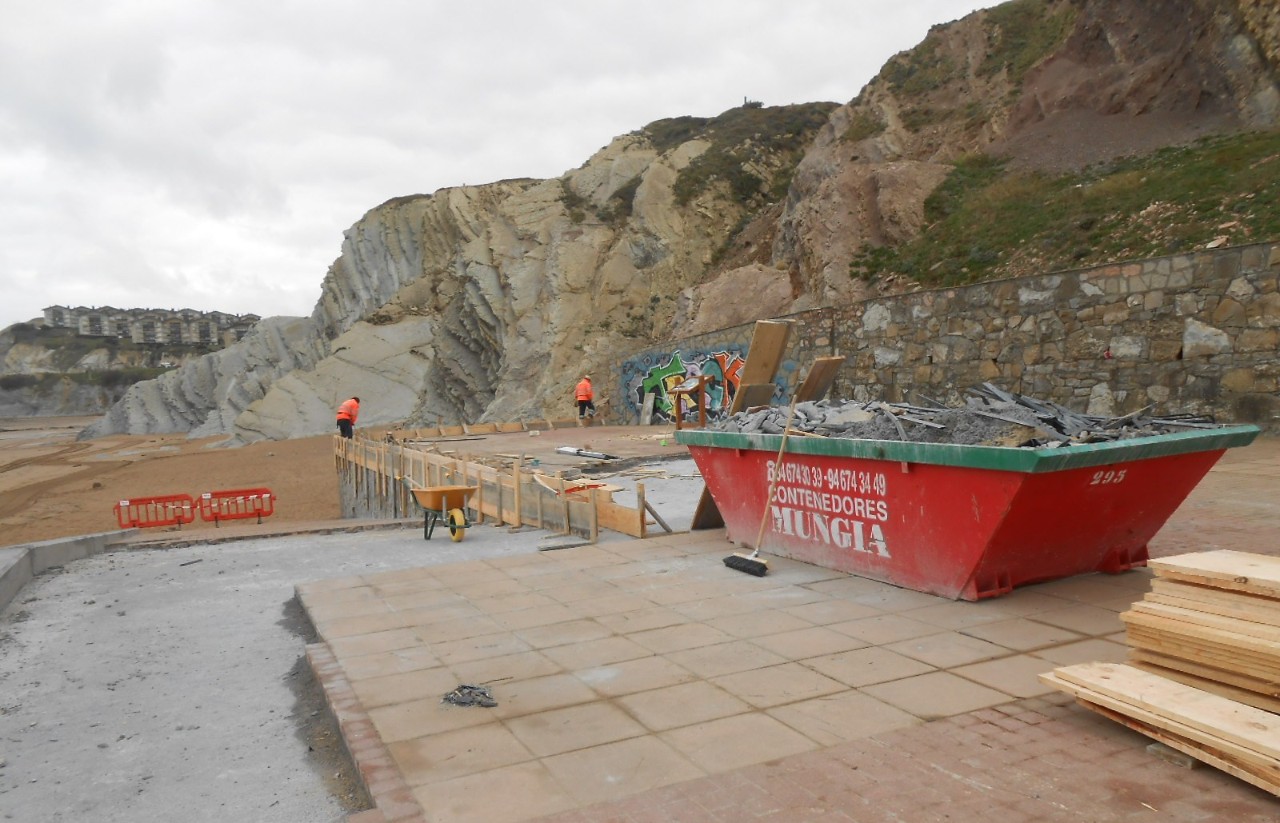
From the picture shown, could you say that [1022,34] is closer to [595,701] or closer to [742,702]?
[742,702]

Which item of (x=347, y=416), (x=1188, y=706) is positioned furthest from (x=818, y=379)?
(x=347, y=416)

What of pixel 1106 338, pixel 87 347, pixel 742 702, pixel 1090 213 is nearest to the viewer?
pixel 742 702

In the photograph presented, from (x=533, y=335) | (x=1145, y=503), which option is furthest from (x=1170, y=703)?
(x=533, y=335)

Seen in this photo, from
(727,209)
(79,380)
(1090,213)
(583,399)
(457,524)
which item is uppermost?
(727,209)

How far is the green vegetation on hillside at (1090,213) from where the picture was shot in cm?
1653

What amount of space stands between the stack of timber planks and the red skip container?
4.10 feet

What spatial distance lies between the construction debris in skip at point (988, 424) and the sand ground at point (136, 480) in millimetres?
15372

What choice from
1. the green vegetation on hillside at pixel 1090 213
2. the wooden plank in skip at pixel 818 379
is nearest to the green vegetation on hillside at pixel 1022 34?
the green vegetation on hillside at pixel 1090 213

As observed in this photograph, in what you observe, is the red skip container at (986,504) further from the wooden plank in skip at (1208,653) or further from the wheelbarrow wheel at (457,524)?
the wheelbarrow wheel at (457,524)

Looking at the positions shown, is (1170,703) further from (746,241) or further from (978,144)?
(746,241)

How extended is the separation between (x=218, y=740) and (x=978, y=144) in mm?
27450

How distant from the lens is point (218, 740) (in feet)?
15.2

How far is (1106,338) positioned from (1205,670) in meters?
10.4

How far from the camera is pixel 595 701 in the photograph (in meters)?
4.52
